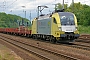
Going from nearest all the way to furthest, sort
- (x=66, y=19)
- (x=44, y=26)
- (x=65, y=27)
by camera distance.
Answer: (x=65, y=27), (x=66, y=19), (x=44, y=26)

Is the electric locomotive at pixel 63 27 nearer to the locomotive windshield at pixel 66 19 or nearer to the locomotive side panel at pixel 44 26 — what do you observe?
the locomotive windshield at pixel 66 19

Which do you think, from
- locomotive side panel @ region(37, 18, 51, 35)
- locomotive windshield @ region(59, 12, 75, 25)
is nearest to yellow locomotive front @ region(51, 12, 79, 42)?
locomotive windshield @ region(59, 12, 75, 25)

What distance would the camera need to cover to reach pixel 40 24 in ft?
102

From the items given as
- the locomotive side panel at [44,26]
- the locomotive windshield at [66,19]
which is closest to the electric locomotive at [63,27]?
the locomotive windshield at [66,19]

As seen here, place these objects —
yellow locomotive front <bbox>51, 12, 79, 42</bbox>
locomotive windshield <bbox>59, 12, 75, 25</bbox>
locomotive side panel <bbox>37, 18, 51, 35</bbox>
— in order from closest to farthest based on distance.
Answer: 1. yellow locomotive front <bbox>51, 12, 79, 42</bbox>
2. locomotive windshield <bbox>59, 12, 75, 25</bbox>
3. locomotive side panel <bbox>37, 18, 51, 35</bbox>

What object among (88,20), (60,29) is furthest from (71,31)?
(88,20)

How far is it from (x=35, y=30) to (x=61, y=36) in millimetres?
10669

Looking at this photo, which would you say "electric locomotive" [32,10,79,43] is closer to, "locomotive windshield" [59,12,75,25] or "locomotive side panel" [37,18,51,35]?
"locomotive windshield" [59,12,75,25]

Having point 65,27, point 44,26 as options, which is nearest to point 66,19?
point 65,27

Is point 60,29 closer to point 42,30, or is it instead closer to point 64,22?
point 64,22

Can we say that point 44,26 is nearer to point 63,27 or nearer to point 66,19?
point 66,19

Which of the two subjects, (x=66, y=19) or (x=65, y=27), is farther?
(x=66, y=19)

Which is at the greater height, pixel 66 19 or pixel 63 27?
pixel 66 19

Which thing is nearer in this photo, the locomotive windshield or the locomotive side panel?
the locomotive windshield
